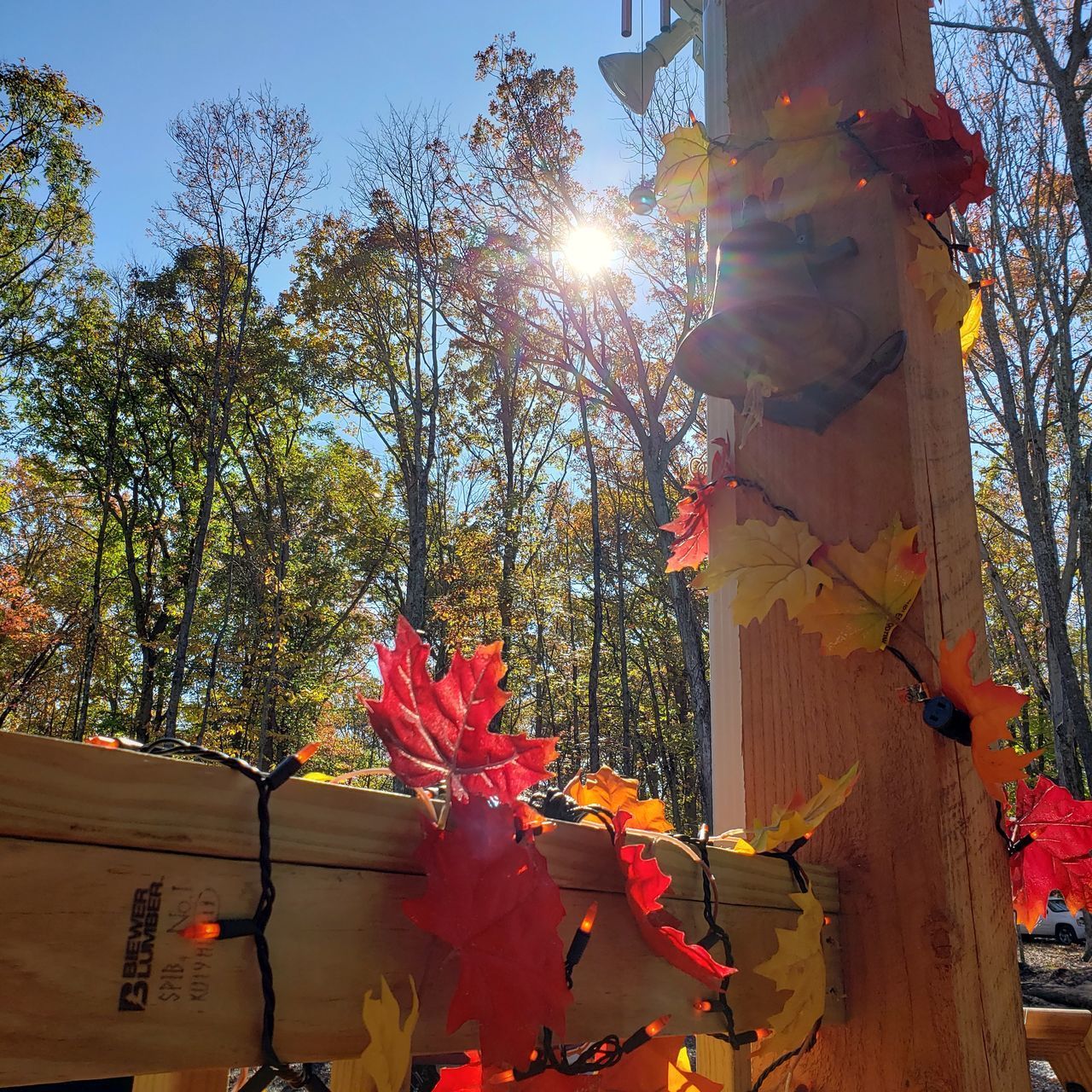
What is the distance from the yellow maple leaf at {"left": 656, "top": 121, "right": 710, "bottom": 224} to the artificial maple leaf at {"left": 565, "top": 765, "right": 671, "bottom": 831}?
71 cm

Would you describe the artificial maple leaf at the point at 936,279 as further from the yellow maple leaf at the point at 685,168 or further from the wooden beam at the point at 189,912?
the wooden beam at the point at 189,912

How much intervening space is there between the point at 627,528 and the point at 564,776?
4495 millimetres

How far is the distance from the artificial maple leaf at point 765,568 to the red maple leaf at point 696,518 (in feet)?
0.36

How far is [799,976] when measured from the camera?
58 centimetres

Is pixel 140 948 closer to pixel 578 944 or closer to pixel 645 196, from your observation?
pixel 578 944

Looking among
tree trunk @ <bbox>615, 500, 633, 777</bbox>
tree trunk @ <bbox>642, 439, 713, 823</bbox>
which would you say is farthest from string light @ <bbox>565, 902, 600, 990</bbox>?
tree trunk @ <bbox>615, 500, 633, 777</bbox>

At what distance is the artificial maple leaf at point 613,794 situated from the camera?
2.08 feet

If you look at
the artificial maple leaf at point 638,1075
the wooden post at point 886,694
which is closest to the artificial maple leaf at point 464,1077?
the artificial maple leaf at point 638,1075

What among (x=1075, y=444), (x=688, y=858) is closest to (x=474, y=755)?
(x=688, y=858)

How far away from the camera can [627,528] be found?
13.9 meters

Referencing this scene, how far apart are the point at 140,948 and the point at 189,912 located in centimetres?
2

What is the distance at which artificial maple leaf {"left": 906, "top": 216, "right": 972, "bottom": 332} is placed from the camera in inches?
31.0

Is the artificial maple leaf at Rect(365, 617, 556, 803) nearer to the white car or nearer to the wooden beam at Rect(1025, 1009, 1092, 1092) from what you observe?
the wooden beam at Rect(1025, 1009, 1092, 1092)

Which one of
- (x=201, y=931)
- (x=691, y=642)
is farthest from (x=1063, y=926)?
(x=201, y=931)
